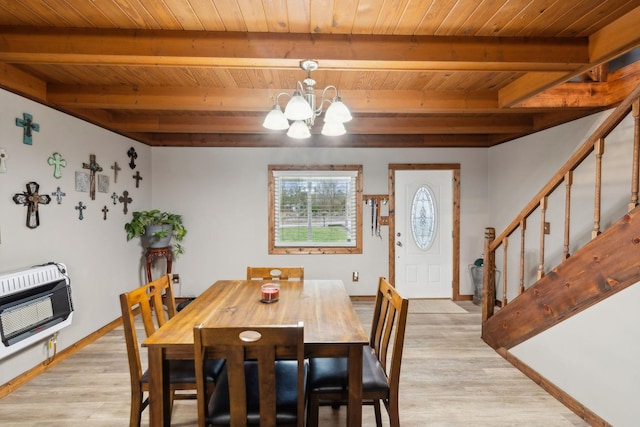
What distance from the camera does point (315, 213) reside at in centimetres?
472

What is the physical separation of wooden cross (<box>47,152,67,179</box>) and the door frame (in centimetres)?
378

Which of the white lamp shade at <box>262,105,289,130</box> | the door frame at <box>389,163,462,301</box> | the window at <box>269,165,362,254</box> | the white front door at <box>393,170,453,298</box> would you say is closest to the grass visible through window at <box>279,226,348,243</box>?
the window at <box>269,165,362,254</box>

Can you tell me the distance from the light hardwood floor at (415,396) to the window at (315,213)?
6.25ft

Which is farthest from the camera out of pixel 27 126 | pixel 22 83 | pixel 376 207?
pixel 376 207

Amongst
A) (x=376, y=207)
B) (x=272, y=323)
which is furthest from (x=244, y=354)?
(x=376, y=207)

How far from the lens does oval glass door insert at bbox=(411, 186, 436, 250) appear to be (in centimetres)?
479

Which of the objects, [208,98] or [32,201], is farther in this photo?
[208,98]

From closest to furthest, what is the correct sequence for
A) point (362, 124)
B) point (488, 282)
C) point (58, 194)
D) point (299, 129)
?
point (299, 129), point (58, 194), point (488, 282), point (362, 124)

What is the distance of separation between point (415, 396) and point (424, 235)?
2727 millimetres

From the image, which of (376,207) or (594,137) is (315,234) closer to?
(376,207)

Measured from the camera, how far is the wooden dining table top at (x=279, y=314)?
60.6 inches

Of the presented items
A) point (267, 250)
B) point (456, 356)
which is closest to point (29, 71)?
point (267, 250)

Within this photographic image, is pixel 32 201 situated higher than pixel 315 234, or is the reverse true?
pixel 32 201

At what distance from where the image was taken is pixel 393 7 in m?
1.73
